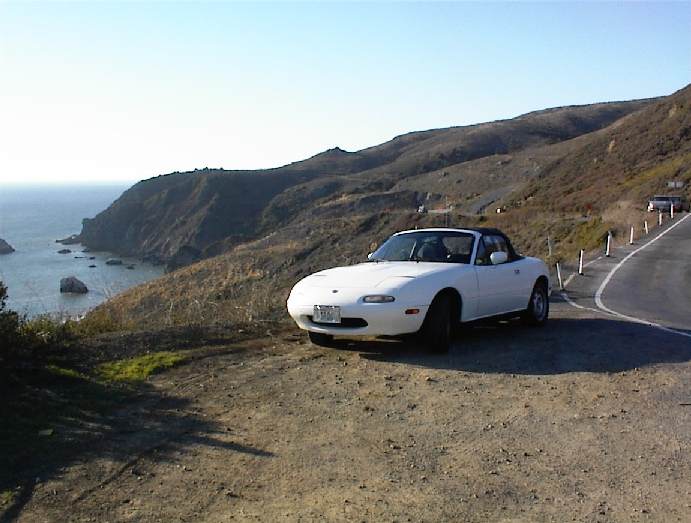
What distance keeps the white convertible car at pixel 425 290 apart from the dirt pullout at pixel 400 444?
0.38 meters

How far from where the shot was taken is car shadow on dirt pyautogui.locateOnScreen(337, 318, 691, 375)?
7625 millimetres

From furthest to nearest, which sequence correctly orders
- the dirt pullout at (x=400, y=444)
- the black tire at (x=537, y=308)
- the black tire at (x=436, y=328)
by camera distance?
1. the black tire at (x=537, y=308)
2. the black tire at (x=436, y=328)
3. the dirt pullout at (x=400, y=444)

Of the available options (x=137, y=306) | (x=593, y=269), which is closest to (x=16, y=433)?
(x=593, y=269)

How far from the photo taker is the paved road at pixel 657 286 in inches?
491

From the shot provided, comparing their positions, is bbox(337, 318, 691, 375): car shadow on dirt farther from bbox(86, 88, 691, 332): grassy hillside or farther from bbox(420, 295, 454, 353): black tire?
bbox(86, 88, 691, 332): grassy hillside

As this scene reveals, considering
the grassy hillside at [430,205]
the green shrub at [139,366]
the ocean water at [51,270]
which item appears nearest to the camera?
the green shrub at [139,366]

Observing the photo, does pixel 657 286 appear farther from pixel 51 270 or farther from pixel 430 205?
pixel 430 205

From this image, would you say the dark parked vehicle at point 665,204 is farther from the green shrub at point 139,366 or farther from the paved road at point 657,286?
the green shrub at point 139,366

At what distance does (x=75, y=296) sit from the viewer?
29703 mm

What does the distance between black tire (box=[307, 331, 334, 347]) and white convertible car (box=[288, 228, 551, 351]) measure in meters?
0.01

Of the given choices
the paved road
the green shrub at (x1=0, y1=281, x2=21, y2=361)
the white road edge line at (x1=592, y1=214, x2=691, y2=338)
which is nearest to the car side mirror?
the white road edge line at (x1=592, y1=214, x2=691, y2=338)

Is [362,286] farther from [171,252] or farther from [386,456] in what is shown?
[171,252]

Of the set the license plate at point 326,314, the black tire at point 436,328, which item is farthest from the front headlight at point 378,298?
the black tire at point 436,328

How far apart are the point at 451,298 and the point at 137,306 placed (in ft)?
69.1
